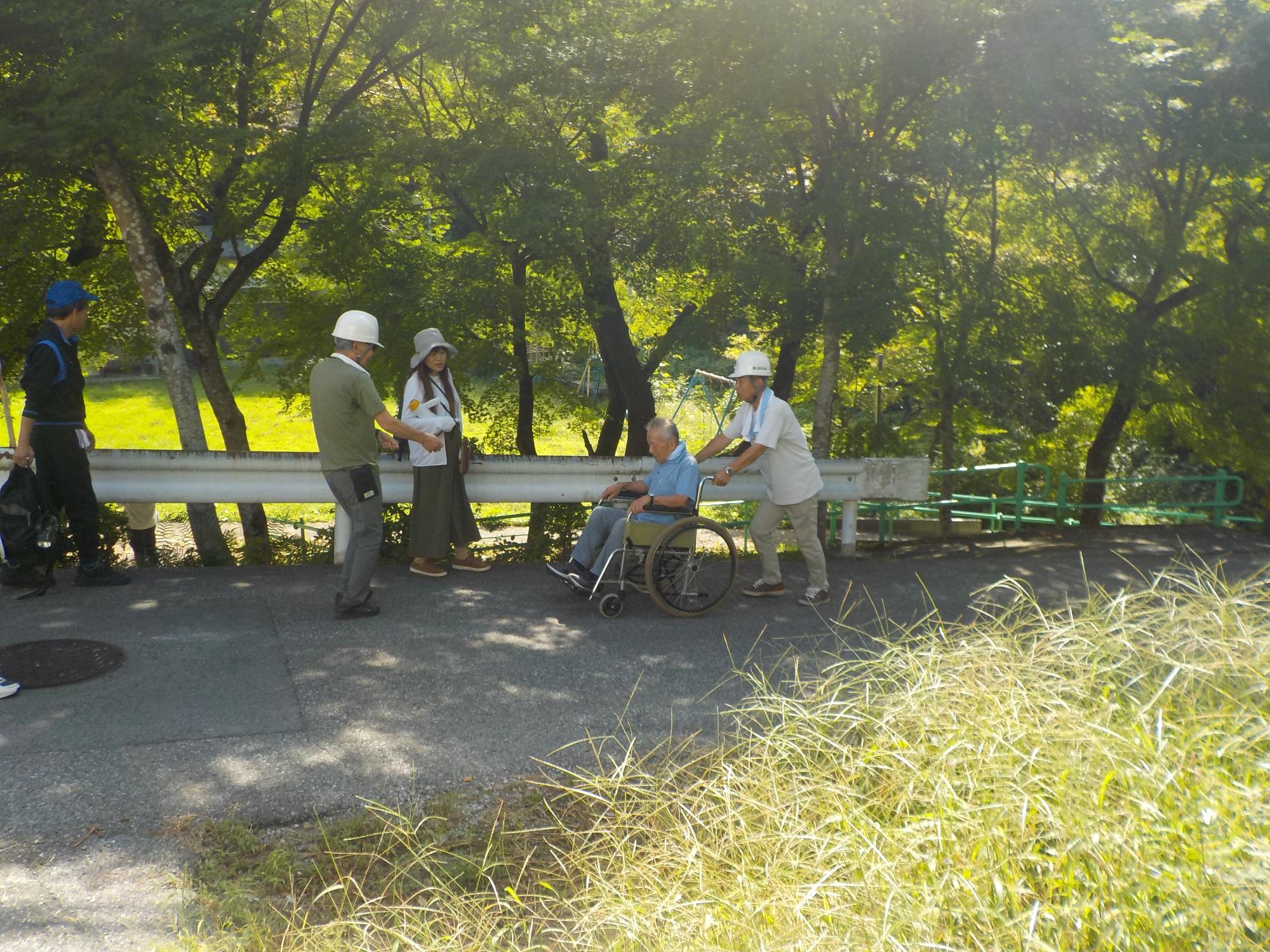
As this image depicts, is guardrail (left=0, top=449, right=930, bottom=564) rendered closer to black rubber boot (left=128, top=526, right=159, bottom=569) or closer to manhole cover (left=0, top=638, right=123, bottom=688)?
black rubber boot (left=128, top=526, right=159, bottom=569)

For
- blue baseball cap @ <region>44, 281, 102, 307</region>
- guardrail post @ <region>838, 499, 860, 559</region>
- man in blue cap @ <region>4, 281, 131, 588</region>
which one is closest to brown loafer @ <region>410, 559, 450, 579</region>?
man in blue cap @ <region>4, 281, 131, 588</region>

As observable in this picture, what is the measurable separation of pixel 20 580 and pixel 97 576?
1.56ft

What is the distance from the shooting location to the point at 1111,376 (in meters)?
12.3

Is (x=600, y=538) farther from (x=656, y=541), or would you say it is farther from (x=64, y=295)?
(x=64, y=295)

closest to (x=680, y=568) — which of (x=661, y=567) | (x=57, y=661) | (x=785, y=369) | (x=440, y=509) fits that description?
(x=661, y=567)

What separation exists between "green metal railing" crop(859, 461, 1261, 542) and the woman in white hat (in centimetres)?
584

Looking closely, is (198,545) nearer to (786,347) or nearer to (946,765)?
(786,347)

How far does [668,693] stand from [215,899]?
2810 millimetres

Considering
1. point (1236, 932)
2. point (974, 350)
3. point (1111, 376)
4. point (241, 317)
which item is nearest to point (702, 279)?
point (974, 350)

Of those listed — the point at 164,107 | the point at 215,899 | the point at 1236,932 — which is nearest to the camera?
the point at 1236,932

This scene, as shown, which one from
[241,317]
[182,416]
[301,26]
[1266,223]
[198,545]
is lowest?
[198,545]

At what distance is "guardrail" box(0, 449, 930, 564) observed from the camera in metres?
8.39

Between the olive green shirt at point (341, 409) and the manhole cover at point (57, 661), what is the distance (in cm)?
168

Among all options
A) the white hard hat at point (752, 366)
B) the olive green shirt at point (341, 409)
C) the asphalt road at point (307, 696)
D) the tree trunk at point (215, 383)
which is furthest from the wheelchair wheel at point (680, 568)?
the tree trunk at point (215, 383)
